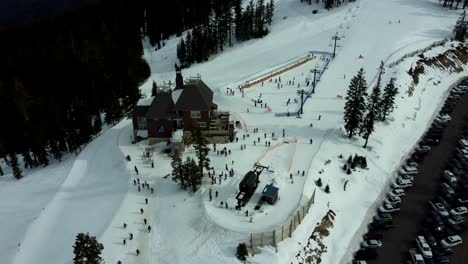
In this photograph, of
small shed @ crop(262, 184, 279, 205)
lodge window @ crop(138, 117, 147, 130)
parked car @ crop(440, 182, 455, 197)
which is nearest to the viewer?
small shed @ crop(262, 184, 279, 205)

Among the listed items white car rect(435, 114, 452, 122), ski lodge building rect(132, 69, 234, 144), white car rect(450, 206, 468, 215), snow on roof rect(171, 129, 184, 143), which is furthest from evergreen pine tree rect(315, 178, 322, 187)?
white car rect(435, 114, 452, 122)

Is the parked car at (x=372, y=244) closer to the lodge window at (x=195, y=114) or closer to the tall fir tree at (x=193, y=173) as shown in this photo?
the tall fir tree at (x=193, y=173)

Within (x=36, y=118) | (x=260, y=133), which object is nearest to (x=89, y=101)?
(x=36, y=118)

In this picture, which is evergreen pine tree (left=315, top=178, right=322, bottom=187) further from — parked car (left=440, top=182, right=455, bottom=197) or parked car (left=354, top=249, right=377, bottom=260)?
parked car (left=440, top=182, right=455, bottom=197)

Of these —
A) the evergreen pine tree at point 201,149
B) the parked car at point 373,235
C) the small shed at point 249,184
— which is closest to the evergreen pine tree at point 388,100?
the parked car at point 373,235

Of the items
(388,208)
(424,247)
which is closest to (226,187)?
(388,208)

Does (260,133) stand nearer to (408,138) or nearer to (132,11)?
(408,138)

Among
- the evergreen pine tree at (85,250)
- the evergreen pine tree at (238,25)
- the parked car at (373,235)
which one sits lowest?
the parked car at (373,235)
